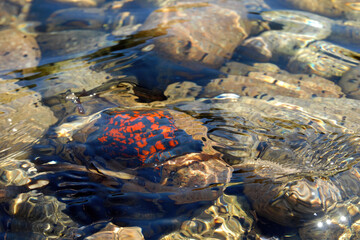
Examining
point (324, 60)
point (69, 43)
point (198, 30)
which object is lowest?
point (324, 60)

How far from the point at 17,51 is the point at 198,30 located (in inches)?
119

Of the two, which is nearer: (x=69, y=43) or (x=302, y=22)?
(x=69, y=43)

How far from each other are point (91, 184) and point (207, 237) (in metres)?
1.22

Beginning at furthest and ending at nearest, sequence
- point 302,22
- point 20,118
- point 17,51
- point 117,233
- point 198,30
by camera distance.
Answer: point 302,22
point 198,30
point 17,51
point 20,118
point 117,233

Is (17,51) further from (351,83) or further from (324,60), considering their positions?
(351,83)

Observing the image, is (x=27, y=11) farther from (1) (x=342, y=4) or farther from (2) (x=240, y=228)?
(1) (x=342, y=4)

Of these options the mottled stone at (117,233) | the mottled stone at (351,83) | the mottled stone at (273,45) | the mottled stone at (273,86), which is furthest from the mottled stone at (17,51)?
the mottled stone at (351,83)

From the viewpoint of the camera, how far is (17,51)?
192 inches

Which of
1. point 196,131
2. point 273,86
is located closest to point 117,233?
point 196,131

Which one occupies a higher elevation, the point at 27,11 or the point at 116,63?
the point at 27,11

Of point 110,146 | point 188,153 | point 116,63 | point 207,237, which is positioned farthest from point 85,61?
point 207,237

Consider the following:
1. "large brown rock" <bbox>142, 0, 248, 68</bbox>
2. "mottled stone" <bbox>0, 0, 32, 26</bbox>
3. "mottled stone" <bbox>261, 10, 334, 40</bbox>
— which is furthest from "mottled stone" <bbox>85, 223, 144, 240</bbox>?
"mottled stone" <bbox>0, 0, 32, 26</bbox>

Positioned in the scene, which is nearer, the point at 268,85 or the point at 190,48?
the point at 268,85

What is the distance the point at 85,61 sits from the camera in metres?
4.73
